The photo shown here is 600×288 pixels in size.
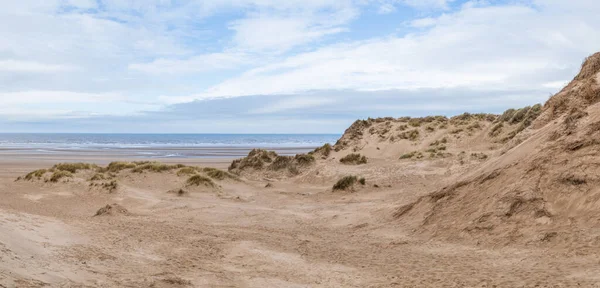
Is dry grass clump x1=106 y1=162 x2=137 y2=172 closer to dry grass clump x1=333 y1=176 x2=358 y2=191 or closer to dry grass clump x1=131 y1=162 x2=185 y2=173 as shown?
dry grass clump x1=131 y1=162 x2=185 y2=173

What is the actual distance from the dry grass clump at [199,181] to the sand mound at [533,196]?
34.8 feet

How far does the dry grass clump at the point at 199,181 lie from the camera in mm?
21047

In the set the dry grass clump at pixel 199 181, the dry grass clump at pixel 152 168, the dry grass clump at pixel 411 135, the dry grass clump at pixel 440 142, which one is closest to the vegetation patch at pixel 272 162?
the dry grass clump at pixel 152 168

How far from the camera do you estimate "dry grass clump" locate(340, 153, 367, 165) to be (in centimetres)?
2625

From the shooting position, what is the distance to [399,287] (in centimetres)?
689

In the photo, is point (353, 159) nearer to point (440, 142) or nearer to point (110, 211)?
point (440, 142)

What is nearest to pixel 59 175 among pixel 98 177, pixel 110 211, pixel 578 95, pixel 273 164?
pixel 98 177

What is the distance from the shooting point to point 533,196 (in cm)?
949

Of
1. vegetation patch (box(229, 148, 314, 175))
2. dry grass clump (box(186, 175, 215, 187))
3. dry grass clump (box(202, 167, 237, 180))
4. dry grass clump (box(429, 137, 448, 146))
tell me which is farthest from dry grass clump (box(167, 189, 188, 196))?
dry grass clump (box(429, 137, 448, 146))

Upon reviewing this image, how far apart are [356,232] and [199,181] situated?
10757mm

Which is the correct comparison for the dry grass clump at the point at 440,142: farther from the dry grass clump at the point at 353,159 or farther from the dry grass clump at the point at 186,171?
the dry grass clump at the point at 186,171

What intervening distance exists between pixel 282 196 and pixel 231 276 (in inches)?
500

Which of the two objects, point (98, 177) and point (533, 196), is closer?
point (533, 196)

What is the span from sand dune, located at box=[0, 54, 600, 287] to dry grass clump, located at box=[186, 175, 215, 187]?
1327 millimetres
